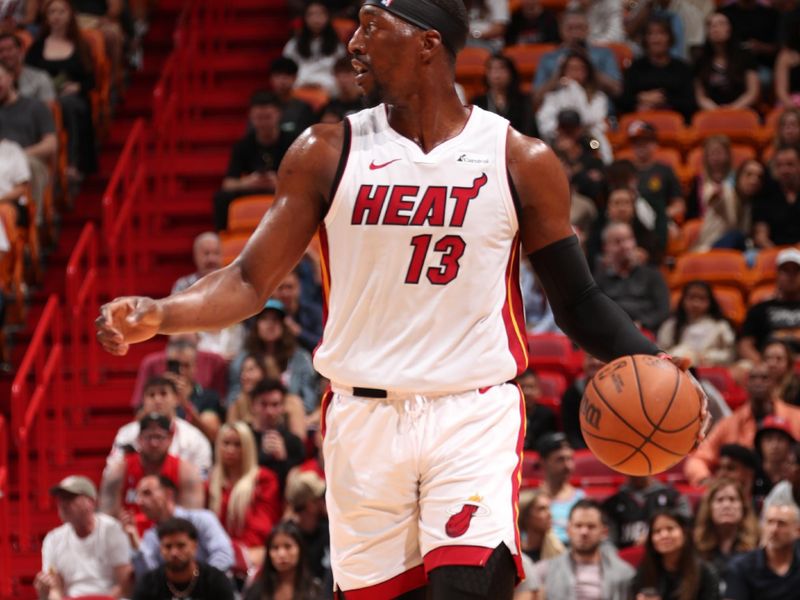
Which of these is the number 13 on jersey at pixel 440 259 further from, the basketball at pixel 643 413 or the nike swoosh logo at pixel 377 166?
the basketball at pixel 643 413

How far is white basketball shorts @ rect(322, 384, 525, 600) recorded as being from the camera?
14.5 ft

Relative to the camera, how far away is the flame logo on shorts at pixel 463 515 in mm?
4416

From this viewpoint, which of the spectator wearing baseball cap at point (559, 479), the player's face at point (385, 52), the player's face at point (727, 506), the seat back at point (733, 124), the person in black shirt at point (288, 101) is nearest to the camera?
the player's face at point (385, 52)

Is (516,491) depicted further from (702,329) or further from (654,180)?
(654,180)

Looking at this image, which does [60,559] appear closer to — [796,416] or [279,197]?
[796,416]

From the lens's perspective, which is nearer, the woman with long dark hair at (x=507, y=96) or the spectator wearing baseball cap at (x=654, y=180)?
the spectator wearing baseball cap at (x=654, y=180)

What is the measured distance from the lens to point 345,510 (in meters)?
4.58

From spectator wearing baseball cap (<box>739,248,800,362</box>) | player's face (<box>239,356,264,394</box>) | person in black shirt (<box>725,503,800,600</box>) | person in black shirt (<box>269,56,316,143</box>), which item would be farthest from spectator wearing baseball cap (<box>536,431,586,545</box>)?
person in black shirt (<box>269,56,316,143</box>)

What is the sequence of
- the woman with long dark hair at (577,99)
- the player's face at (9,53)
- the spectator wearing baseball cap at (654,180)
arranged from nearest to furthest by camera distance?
1. the player's face at (9,53)
2. the spectator wearing baseball cap at (654,180)
3. the woman with long dark hair at (577,99)

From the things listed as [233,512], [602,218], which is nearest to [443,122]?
[233,512]

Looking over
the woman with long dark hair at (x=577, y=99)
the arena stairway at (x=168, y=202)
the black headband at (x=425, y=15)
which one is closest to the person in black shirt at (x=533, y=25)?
the woman with long dark hair at (x=577, y=99)

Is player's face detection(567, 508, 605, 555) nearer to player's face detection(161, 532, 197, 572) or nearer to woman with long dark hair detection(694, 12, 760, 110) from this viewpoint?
player's face detection(161, 532, 197, 572)

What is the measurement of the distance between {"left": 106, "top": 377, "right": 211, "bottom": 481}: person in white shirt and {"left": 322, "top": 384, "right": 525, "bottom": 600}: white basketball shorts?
A: 6.52m

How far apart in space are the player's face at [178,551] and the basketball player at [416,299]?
517cm
